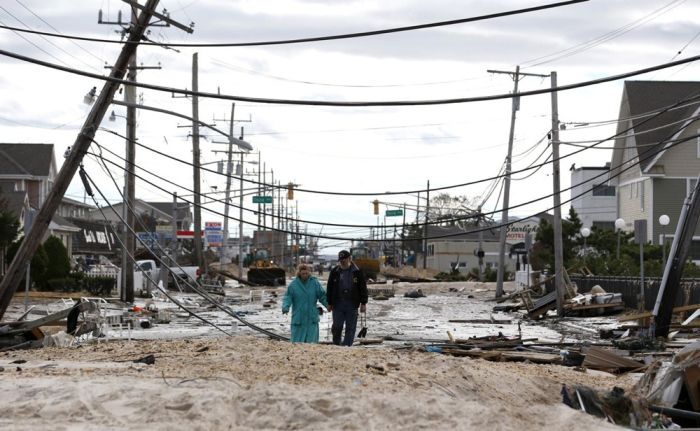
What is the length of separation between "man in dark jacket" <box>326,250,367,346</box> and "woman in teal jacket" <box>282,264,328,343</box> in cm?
46

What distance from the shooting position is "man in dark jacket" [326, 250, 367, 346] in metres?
16.3

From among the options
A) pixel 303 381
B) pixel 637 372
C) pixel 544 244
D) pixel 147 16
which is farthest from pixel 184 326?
pixel 544 244

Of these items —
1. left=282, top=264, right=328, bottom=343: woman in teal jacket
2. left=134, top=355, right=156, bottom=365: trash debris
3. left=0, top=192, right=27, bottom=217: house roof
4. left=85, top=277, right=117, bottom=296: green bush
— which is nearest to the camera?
left=134, top=355, right=156, bottom=365: trash debris

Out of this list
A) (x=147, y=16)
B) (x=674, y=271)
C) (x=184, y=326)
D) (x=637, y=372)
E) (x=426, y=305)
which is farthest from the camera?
(x=426, y=305)

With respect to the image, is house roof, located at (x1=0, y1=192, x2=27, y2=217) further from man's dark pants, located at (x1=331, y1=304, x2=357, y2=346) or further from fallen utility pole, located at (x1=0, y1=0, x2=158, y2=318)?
man's dark pants, located at (x1=331, y1=304, x2=357, y2=346)

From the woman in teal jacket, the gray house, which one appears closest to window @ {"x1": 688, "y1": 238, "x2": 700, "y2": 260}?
the gray house

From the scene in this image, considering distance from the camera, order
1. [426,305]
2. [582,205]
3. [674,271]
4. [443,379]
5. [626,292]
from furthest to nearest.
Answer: [582,205] → [426,305] → [626,292] → [674,271] → [443,379]

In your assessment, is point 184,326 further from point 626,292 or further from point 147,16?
point 626,292

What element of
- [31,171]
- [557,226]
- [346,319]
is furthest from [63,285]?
[31,171]

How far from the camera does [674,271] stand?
20500mm

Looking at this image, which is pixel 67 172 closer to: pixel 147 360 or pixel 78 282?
pixel 147 360

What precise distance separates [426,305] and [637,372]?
27289mm

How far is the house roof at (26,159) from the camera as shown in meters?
64.9

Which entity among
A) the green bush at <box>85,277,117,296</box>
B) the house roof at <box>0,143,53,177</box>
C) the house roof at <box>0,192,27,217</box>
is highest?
Result: the house roof at <box>0,143,53,177</box>
